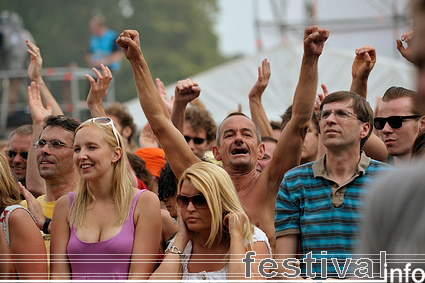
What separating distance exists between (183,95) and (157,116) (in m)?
0.41

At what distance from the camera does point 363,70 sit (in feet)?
14.6

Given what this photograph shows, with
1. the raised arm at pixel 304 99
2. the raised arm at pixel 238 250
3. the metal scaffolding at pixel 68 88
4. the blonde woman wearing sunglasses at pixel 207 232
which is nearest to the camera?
the raised arm at pixel 238 250

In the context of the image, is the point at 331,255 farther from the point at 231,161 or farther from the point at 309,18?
the point at 309,18

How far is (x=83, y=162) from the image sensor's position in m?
3.67

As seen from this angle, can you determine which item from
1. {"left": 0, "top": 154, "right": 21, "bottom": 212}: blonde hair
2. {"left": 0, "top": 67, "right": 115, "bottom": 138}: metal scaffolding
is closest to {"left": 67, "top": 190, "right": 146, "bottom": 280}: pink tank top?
{"left": 0, "top": 154, "right": 21, "bottom": 212}: blonde hair

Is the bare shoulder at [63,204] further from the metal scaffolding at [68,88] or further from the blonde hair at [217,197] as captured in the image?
the metal scaffolding at [68,88]

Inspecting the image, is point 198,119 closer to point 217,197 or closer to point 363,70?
point 363,70

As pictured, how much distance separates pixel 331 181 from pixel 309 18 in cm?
1245

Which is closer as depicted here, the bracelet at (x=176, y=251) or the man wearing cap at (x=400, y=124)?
the bracelet at (x=176, y=251)

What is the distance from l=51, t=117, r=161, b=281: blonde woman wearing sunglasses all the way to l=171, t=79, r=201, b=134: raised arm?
2.40ft

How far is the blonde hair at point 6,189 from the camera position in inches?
147

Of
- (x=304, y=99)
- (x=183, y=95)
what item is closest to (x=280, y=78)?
(x=183, y=95)

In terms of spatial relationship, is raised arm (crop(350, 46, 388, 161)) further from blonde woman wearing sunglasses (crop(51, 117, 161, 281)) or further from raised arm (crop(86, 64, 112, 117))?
raised arm (crop(86, 64, 112, 117))

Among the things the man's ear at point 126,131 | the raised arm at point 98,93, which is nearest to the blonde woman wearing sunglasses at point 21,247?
the raised arm at point 98,93
